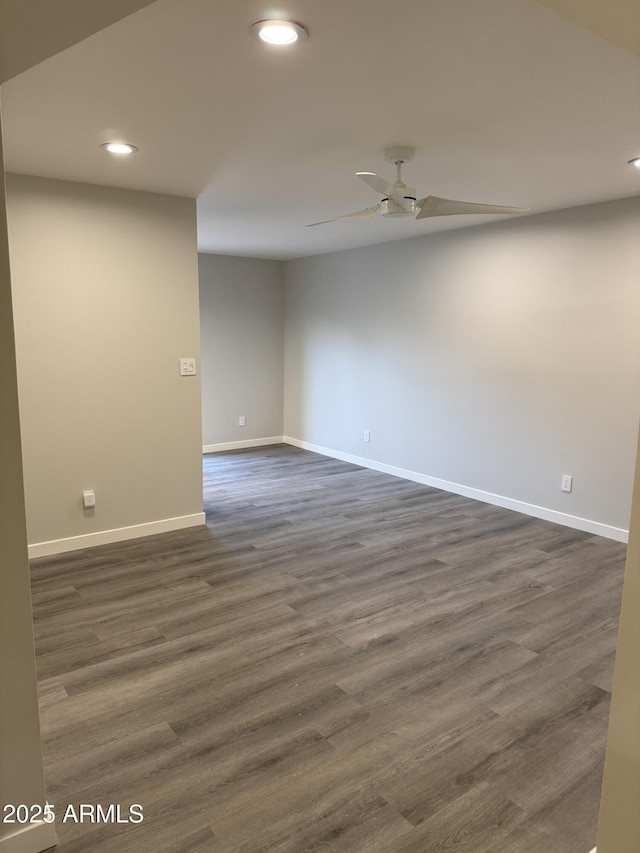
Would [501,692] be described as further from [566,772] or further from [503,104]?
[503,104]

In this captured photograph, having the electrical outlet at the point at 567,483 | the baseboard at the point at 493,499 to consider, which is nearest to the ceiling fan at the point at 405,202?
the baseboard at the point at 493,499

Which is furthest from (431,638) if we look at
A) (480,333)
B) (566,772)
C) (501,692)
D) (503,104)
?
(480,333)

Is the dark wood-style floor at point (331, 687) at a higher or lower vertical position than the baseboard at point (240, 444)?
lower

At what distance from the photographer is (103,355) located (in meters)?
3.83

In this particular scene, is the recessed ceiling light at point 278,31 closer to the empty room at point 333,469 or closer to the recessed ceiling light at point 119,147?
the empty room at point 333,469

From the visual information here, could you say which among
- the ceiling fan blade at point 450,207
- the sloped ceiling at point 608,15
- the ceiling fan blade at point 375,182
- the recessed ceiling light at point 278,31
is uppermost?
the recessed ceiling light at point 278,31

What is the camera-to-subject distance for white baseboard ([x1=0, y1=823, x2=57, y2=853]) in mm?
1585

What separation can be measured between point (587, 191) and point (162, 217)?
2822 mm

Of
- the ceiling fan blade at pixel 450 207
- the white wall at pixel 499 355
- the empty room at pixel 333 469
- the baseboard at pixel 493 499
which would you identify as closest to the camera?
the empty room at pixel 333 469

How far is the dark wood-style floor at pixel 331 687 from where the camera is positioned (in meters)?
1.78

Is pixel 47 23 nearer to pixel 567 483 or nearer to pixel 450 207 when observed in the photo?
pixel 450 207

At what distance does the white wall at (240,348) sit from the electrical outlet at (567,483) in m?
4.00

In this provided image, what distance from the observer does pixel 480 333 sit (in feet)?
16.3

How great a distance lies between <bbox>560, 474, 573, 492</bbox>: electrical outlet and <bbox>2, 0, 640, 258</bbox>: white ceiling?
2029 millimetres
